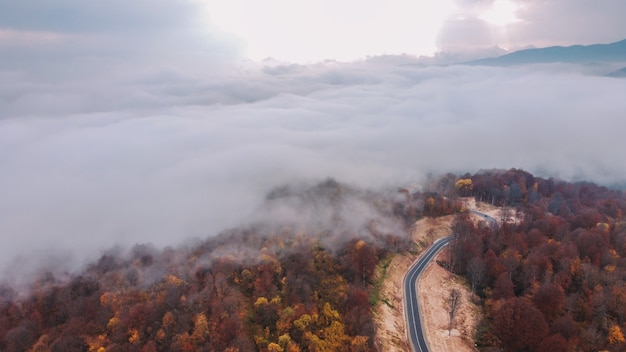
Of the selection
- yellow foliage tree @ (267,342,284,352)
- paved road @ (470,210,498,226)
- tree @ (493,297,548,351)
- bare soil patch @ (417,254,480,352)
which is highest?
yellow foliage tree @ (267,342,284,352)

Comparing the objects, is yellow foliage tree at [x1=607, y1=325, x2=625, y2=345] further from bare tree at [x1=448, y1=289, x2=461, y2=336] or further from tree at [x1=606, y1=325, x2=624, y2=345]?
bare tree at [x1=448, y1=289, x2=461, y2=336]

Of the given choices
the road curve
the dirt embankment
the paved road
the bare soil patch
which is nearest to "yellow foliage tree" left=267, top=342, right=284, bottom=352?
the dirt embankment

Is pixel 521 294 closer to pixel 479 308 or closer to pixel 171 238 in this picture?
pixel 479 308

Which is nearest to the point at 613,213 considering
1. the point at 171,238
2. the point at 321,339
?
the point at 321,339

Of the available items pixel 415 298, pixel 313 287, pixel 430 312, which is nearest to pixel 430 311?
pixel 430 312

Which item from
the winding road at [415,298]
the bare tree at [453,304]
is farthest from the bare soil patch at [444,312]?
the winding road at [415,298]

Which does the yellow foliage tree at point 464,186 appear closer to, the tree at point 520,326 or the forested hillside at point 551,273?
the forested hillside at point 551,273

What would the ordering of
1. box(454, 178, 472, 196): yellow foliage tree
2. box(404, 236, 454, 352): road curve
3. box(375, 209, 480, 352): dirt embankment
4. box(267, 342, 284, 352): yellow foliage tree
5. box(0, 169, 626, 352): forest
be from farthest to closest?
box(454, 178, 472, 196): yellow foliage tree → box(404, 236, 454, 352): road curve → box(375, 209, 480, 352): dirt embankment → box(0, 169, 626, 352): forest → box(267, 342, 284, 352): yellow foliage tree
